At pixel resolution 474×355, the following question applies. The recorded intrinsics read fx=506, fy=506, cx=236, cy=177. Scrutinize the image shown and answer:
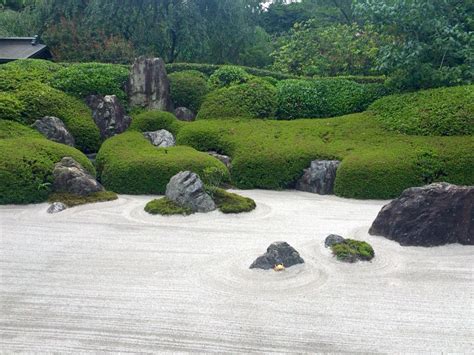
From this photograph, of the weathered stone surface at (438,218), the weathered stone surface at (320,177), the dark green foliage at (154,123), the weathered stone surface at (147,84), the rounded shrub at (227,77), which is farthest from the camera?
the rounded shrub at (227,77)

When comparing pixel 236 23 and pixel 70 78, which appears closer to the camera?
pixel 70 78

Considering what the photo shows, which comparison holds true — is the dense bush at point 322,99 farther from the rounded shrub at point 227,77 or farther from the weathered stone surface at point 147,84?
the weathered stone surface at point 147,84

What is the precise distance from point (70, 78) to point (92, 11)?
7.92 meters

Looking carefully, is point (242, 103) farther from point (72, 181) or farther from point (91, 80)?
point (72, 181)

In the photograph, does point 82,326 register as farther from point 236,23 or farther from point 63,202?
point 236,23

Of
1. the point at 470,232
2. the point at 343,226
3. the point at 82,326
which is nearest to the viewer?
the point at 82,326

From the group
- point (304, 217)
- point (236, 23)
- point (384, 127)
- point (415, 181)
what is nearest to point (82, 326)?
point (304, 217)

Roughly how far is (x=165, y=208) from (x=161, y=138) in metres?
4.85

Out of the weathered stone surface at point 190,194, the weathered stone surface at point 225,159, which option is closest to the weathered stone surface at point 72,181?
the weathered stone surface at point 190,194

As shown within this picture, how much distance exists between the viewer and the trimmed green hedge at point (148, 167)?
35.2ft

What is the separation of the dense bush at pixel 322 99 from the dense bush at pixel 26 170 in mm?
6958

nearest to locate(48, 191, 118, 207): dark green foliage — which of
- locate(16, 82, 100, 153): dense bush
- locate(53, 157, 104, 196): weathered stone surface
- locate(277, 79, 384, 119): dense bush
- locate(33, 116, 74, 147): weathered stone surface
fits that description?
locate(53, 157, 104, 196): weathered stone surface

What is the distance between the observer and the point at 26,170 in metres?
9.66

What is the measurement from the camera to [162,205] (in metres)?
9.06
